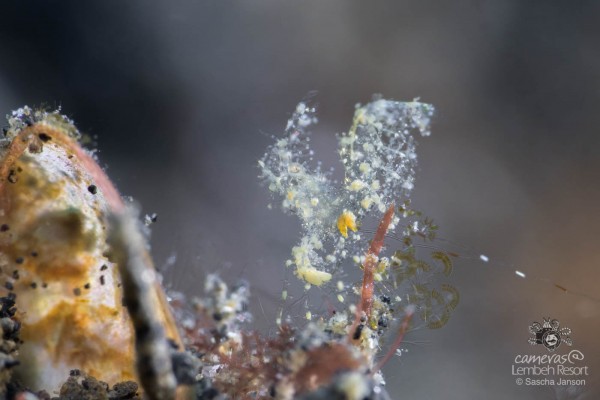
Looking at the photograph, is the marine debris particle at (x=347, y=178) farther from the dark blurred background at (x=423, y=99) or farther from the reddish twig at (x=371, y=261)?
the dark blurred background at (x=423, y=99)

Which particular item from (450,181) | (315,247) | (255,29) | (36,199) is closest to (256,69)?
(255,29)

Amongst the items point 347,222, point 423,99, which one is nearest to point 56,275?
point 347,222

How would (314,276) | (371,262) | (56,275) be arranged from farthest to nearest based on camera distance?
(314,276)
(371,262)
(56,275)

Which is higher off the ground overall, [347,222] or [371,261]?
[347,222]

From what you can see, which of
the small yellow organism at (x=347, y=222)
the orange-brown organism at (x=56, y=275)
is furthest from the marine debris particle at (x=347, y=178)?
the orange-brown organism at (x=56, y=275)

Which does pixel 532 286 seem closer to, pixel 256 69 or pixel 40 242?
pixel 256 69

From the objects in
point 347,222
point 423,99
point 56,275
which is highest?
point 423,99

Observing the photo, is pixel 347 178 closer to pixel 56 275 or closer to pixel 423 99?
pixel 56 275
